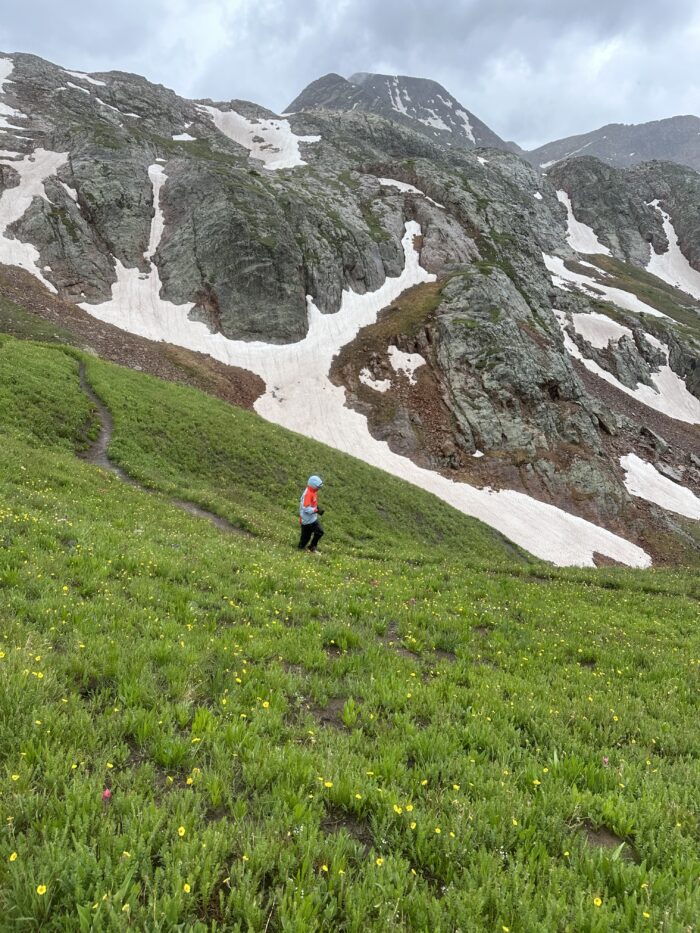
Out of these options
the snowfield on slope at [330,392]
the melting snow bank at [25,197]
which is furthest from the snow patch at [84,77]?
the snowfield on slope at [330,392]

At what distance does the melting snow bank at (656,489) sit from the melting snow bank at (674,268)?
11931cm

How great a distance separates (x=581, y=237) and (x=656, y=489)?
137 m

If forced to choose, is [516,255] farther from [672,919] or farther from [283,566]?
[672,919]

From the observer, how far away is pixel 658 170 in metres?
189

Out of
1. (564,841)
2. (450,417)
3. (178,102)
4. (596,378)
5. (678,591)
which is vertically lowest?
(564,841)

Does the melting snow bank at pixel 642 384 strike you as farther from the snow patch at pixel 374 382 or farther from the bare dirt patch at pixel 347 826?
the bare dirt patch at pixel 347 826

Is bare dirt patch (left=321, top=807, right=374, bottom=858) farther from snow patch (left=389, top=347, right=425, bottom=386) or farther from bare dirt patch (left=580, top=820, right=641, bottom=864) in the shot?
snow patch (left=389, top=347, right=425, bottom=386)

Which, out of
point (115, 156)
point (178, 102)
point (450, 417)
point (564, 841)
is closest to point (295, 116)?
point (178, 102)

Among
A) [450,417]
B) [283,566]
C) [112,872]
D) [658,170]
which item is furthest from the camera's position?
[658,170]

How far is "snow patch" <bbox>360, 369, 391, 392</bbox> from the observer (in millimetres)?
56812

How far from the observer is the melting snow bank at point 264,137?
110706mm

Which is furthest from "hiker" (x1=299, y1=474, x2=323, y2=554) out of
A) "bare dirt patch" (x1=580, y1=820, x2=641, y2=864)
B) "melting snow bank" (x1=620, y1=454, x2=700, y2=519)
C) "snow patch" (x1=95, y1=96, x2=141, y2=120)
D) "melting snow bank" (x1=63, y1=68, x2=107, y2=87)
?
"melting snow bank" (x1=63, y1=68, x2=107, y2=87)

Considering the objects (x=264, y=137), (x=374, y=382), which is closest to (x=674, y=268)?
(x=264, y=137)

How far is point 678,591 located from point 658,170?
237 metres
